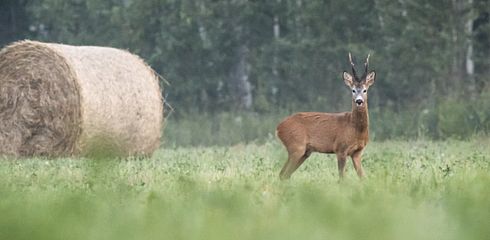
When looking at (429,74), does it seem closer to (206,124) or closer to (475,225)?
(206,124)

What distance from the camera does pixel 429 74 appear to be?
2862 cm

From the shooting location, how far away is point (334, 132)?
Result: 12.1 m

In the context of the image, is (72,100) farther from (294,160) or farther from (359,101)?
(359,101)

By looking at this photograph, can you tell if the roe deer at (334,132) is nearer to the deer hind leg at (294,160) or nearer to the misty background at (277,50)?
the deer hind leg at (294,160)

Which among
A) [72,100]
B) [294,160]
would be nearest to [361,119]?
[294,160]

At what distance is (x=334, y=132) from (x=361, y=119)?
0.97ft

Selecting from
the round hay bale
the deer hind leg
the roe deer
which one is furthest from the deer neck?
the round hay bale

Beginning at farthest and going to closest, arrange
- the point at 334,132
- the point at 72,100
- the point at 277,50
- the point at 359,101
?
the point at 277,50
the point at 72,100
the point at 334,132
the point at 359,101

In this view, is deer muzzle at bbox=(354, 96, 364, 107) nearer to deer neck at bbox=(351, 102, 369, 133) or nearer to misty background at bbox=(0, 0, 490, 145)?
deer neck at bbox=(351, 102, 369, 133)

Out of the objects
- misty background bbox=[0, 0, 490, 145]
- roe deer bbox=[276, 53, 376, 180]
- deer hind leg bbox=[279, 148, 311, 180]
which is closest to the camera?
deer hind leg bbox=[279, 148, 311, 180]

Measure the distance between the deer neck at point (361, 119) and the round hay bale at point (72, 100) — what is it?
568cm

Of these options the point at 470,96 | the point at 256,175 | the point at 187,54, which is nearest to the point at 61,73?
the point at 256,175

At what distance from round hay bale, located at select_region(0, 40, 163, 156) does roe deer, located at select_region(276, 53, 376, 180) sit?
5.20m

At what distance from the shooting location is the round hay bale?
1734cm
